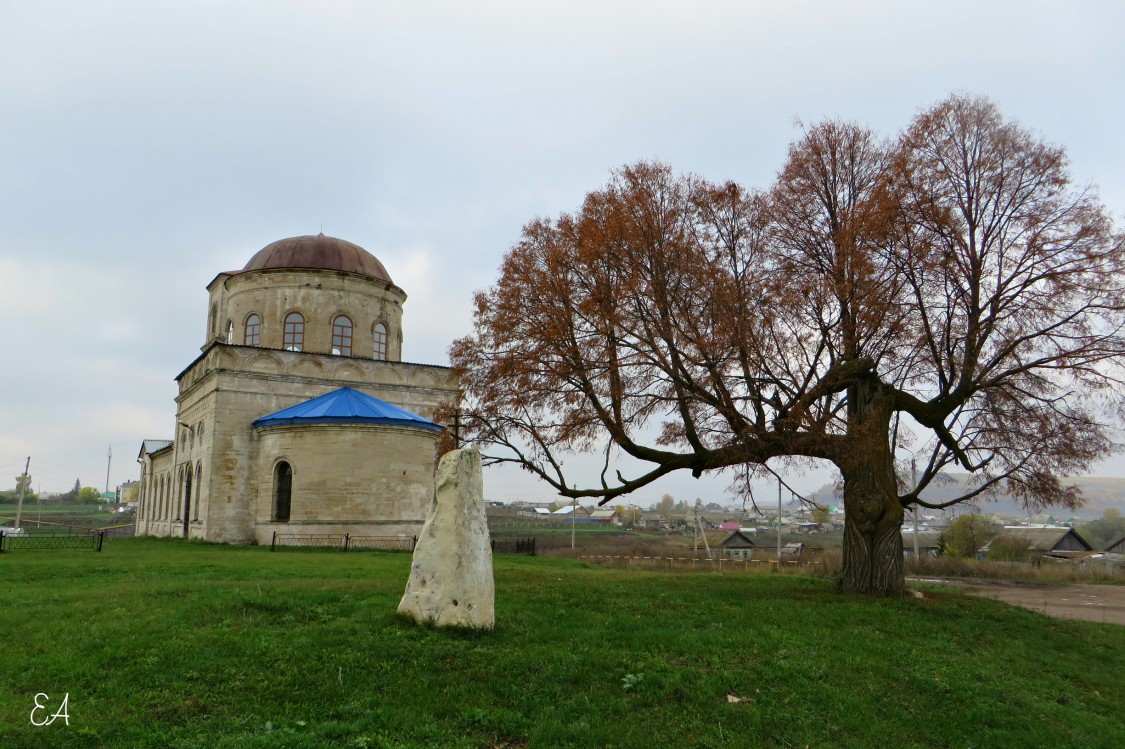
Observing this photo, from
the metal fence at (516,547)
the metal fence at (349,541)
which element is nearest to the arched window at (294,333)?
the metal fence at (349,541)

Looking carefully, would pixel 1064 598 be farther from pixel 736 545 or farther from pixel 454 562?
pixel 736 545

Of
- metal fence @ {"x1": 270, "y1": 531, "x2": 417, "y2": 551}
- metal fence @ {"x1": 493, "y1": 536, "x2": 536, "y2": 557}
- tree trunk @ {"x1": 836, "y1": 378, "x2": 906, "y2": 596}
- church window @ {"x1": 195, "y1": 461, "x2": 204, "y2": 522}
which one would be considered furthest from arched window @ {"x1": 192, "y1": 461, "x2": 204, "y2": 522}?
tree trunk @ {"x1": 836, "y1": 378, "x2": 906, "y2": 596}

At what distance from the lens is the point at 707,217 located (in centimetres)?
1469

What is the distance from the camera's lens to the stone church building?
91.7 ft

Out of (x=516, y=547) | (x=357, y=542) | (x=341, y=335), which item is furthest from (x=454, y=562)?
(x=341, y=335)

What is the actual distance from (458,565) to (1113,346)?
1157 cm

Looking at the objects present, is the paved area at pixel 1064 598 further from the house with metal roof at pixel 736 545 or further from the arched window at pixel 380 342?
the house with metal roof at pixel 736 545

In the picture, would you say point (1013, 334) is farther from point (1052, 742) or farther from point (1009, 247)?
point (1052, 742)

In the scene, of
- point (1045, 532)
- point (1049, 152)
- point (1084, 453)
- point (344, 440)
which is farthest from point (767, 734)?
point (1045, 532)

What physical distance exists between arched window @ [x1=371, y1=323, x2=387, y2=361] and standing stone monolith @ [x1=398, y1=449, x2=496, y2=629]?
91.9ft

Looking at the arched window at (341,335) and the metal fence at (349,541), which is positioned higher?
the arched window at (341,335)

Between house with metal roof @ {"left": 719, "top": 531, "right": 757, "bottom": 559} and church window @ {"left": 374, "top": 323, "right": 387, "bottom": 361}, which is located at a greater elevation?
church window @ {"left": 374, "top": 323, "right": 387, "bottom": 361}

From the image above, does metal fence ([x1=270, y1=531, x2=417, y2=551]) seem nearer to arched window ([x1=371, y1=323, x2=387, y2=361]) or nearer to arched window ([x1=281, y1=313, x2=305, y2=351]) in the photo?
arched window ([x1=281, y1=313, x2=305, y2=351])

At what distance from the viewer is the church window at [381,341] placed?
36.5 meters
